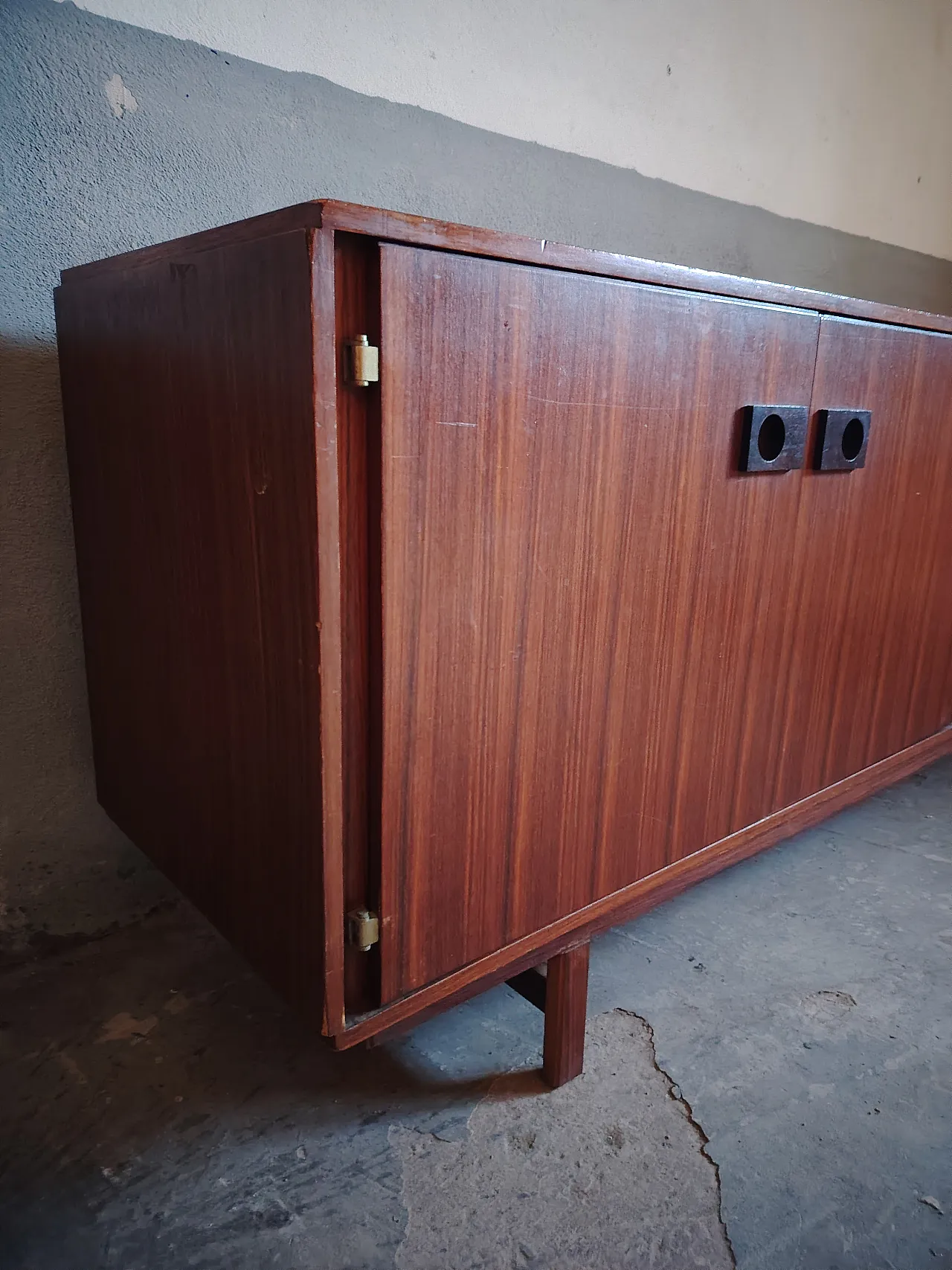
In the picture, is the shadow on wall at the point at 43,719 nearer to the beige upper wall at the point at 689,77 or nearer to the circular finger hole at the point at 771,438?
the beige upper wall at the point at 689,77

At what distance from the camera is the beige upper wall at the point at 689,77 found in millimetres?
1363

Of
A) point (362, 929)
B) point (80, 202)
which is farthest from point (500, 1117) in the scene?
point (80, 202)

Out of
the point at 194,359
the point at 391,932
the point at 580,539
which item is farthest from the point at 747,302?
the point at 391,932

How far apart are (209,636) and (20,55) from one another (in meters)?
0.82

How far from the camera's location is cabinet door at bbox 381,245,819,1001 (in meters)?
0.75

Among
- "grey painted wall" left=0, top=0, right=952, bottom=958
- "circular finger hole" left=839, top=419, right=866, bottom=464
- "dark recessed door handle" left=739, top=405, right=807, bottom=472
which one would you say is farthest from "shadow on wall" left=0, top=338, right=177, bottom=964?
"circular finger hole" left=839, top=419, right=866, bottom=464

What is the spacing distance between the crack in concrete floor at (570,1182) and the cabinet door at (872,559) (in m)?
0.49

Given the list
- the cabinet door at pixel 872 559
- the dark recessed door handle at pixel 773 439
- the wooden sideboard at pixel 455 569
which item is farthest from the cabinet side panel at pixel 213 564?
the cabinet door at pixel 872 559

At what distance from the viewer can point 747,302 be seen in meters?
0.96

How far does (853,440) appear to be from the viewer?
1158mm

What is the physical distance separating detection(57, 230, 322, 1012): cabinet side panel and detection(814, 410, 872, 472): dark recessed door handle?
709mm

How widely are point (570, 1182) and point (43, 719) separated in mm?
957

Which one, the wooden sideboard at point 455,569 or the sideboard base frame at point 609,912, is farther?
the sideboard base frame at point 609,912

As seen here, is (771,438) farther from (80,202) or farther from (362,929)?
(80,202)
